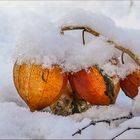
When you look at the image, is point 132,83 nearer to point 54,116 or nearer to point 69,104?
point 69,104

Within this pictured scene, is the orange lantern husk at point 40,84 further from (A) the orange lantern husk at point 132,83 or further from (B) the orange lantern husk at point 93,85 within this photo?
(A) the orange lantern husk at point 132,83

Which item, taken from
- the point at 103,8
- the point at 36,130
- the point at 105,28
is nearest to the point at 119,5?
the point at 103,8

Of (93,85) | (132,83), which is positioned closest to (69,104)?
(93,85)

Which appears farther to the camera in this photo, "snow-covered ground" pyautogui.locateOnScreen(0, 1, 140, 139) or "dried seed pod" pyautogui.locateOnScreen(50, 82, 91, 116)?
"dried seed pod" pyautogui.locateOnScreen(50, 82, 91, 116)

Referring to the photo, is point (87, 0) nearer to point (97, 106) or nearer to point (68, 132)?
point (97, 106)

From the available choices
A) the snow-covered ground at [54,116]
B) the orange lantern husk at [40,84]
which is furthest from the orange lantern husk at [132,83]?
the orange lantern husk at [40,84]

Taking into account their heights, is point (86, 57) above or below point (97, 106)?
above

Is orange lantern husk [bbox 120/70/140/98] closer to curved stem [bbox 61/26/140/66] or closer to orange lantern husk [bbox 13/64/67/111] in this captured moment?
curved stem [bbox 61/26/140/66]

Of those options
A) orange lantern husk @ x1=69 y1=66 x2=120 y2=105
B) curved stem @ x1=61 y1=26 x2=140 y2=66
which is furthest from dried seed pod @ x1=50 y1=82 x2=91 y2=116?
→ curved stem @ x1=61 y1=26 x2=140 y2=66
